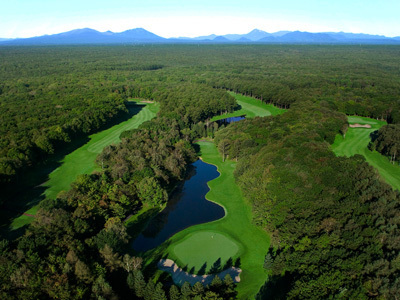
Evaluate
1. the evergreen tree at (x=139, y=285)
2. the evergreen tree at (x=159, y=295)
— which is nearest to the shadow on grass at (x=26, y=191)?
the evergreen tree at (x=139, y=285)

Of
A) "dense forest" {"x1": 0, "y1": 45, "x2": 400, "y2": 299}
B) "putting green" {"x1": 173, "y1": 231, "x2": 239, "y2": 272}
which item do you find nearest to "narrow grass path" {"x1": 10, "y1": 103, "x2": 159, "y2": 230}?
"dense forest" {"x1": 0, "y1": 45, "x2": 400, "y2": 299}

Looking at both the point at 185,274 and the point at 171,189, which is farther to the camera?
the point at 171,189

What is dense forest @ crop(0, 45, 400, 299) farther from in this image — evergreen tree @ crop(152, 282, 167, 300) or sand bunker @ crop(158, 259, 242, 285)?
sand bunker @ crop(158, 259, 242, 285)

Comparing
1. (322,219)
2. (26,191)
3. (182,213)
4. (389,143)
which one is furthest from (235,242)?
(389,143)

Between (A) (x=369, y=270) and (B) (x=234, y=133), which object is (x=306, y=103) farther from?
(A) (x=369, y=270)

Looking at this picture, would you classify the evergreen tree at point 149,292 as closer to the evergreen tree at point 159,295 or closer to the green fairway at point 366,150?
the evergreen tree at point 159,295

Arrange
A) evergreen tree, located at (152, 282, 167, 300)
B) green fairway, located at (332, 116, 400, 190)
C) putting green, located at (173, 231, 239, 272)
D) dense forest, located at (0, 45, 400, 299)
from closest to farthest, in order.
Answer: evergreen tree, located at (152, 282, 167, 300) → dense forest, located at (0, 45, 400, 299) → putting green, located at (173, 231, 239, 272) → green fairway, located at (332, 116, 400, 190)

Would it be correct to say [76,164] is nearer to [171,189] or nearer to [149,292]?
[171,189]
